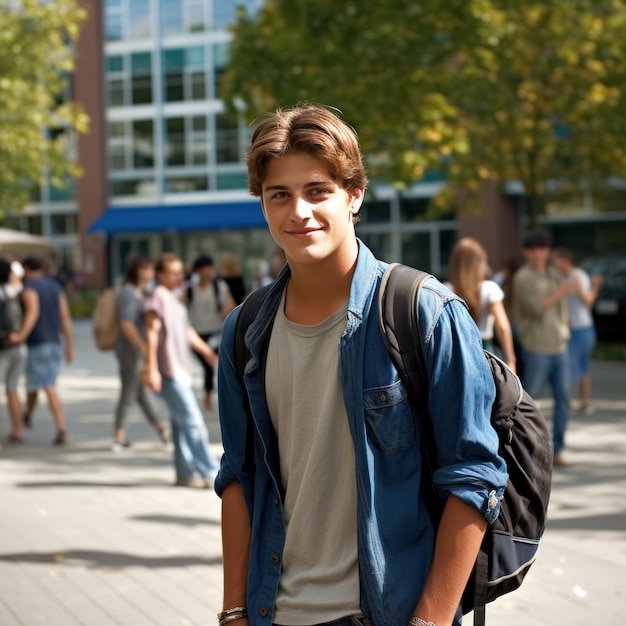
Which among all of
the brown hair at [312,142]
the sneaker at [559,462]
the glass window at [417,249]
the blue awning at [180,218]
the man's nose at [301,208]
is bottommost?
the glass window at [417,249]

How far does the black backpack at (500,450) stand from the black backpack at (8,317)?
9.67 metres

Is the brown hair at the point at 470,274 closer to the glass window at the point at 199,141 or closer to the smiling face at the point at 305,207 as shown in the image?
the smiling face at the point at 305,207

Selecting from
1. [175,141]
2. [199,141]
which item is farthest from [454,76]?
[175,141]

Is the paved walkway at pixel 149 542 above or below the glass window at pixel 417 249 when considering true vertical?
above

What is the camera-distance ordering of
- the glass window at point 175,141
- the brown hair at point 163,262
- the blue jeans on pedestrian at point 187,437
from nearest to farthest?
1. the blue jeans on pedestrian at point 187,437
2. the brown hair at point 163,262
3. the glass window at point 175,141

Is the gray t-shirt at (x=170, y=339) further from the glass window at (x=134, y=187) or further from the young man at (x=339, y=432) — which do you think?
the glass window at (x=134, y=187)

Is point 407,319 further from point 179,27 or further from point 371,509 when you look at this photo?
point 179,27

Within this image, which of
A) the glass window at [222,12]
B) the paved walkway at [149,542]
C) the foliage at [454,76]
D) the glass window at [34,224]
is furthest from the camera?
the glass window at [34,224]

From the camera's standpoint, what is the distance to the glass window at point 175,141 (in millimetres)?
48469

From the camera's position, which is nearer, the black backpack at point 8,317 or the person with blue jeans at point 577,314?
the black backpack at point 8,317

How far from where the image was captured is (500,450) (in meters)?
2.38

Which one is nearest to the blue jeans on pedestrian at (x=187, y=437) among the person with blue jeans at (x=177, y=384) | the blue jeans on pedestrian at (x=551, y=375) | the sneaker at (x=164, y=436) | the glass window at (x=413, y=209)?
the person with blue jeans at (x=177, y=384)

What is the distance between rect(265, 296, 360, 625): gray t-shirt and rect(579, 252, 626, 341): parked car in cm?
1945

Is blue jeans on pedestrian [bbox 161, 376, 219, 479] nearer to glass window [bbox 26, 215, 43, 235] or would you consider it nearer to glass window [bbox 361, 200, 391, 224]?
glass window [bbox 361, 200, 391, 224]
